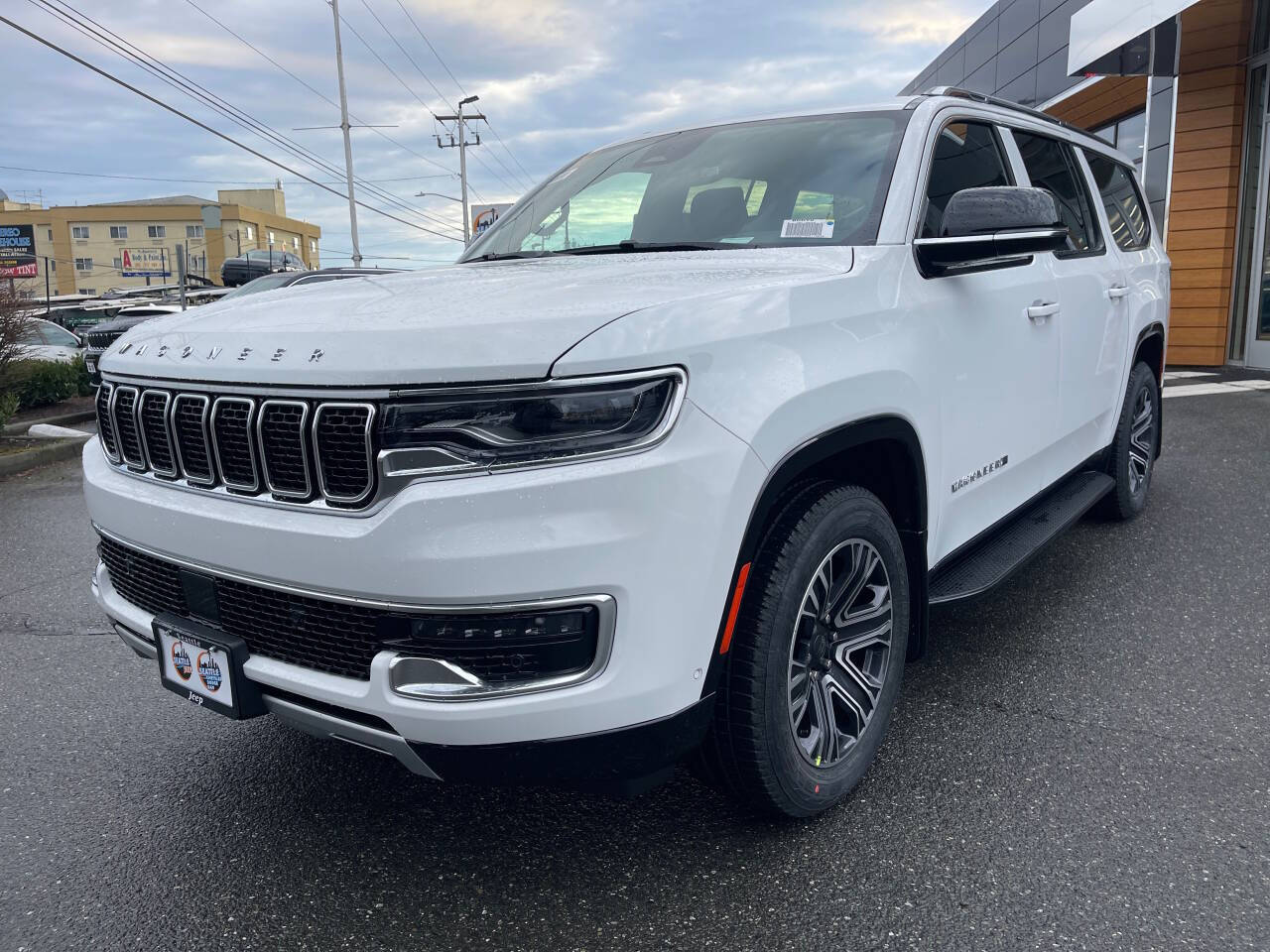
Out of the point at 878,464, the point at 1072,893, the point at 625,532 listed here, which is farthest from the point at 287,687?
the point at 1072,893

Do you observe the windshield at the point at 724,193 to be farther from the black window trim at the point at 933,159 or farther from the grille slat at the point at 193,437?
the grille slat at the point at 193,437

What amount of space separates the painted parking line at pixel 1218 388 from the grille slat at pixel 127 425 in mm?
10043

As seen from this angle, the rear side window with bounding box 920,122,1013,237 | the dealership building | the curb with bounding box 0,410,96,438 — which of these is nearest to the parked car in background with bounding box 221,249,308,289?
the curb with bounding box 0,410,96,438

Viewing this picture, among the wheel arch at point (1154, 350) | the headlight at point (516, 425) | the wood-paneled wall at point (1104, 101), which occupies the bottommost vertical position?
the wheel arch at point (1154, 350)

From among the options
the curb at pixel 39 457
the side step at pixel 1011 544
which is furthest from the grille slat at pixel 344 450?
the curb at pixel 39 457

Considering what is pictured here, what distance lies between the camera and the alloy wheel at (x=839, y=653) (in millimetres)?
2410

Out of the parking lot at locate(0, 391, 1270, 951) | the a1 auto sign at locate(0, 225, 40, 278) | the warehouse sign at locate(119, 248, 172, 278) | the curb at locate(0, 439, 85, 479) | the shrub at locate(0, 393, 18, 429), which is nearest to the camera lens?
the parking lot at locate(0, 391, 1270, 951)

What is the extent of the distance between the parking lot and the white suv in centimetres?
27

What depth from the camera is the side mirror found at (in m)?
2.65

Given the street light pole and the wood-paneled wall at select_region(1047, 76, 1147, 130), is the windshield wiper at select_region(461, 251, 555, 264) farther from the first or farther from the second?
the street light pole

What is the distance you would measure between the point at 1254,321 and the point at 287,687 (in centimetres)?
A: 1315

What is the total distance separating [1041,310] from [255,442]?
2.59 m

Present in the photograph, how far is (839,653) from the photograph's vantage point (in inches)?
99.7

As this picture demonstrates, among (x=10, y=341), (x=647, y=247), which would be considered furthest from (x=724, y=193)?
(x=10, y=341)
